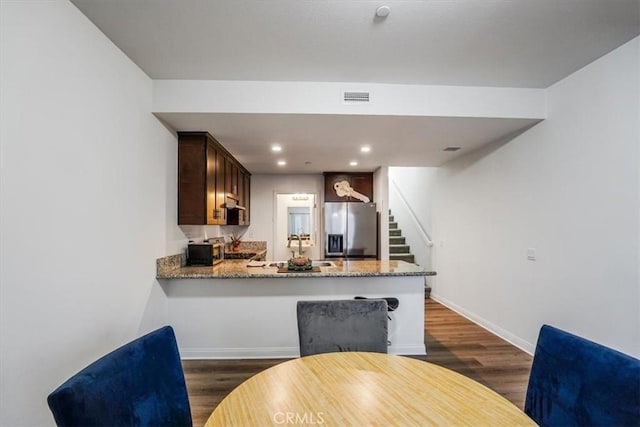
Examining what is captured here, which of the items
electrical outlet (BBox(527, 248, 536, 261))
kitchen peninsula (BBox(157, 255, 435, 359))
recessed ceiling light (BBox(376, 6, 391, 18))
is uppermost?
recessed ceiling light (BBox(376, 6, 391, 18))

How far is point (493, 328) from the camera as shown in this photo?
3.77m

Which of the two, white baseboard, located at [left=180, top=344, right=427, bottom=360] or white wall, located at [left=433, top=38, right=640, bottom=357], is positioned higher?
white wall, located at [left=433, top=38, right=640, bottom=357]

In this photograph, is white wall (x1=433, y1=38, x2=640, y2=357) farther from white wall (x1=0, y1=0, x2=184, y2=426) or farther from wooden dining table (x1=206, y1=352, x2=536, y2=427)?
white wall (x1=0, y1=0, x2=184, y2=426)

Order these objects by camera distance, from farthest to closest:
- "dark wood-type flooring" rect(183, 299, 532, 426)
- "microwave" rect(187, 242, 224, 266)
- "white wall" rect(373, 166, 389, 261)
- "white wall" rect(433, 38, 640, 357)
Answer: "white wall" rect(373, 166, 389, 261)
"microwave" rect(187, 242, 224, 266)
"dark wood-type flooring" rect(183, 299, 532, 426)
"white wall" rect(433, 38, 640, 357)

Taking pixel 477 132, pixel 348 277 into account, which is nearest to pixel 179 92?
pixel 348 277

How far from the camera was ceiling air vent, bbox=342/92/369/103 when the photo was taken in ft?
9.06

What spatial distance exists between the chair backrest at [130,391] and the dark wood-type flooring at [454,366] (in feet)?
3.62

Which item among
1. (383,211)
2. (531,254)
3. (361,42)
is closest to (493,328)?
(531,254)

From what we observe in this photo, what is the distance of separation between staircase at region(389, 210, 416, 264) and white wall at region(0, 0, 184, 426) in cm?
494

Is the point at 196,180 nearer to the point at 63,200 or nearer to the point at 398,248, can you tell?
the point at 63,200

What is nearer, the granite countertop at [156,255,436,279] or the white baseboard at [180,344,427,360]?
the granite countertop at [156,255,436,279]

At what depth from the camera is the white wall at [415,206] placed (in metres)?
5.89

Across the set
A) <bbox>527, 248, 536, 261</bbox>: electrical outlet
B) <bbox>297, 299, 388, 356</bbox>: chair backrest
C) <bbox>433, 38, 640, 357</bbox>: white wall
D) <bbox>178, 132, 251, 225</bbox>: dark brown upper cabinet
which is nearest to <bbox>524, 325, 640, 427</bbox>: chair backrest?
<bbox>297, 299, 388, 356</bbox>: chair backrest

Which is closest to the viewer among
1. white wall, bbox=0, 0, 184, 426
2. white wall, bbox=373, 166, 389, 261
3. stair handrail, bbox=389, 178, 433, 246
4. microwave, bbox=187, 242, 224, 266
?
white wall, bbox=0, 0, 184, 426
